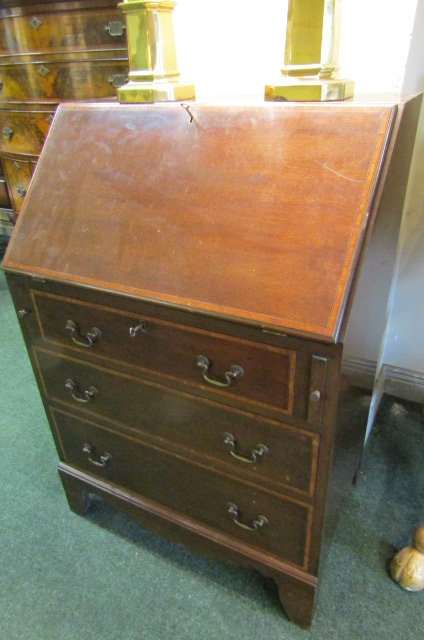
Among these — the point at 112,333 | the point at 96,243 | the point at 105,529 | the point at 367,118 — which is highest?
the point at 367,118

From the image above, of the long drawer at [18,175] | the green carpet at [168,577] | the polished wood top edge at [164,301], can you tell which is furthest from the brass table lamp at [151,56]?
the long drawer at [18,175]

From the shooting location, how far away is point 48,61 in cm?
194

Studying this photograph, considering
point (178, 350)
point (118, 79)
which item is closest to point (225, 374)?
point (178, 350)

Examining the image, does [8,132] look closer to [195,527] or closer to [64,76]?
[64,76]

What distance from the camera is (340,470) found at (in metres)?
0.98

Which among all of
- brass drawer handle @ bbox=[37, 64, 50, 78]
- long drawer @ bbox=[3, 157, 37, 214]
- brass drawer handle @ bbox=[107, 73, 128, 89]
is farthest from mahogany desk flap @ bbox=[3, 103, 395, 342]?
long drawer @ bbox=[3, 157, 37, 214]

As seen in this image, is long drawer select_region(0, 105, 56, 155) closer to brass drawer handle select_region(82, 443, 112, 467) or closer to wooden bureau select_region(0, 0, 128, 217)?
wooden bureau select_region(0, 0, 128, 217)

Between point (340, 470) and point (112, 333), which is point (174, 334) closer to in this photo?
point (112, 333)

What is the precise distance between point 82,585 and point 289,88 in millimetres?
1171

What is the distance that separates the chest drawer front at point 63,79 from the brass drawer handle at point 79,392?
122 centimetres

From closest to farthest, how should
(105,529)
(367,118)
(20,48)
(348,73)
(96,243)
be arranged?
(367,118) < (96,243) < (348,73) < (105,529) < (20,48)

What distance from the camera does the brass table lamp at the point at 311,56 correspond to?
843mm

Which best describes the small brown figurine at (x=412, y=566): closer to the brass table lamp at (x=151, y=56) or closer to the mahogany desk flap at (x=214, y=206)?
the mahogany desk flap at (x=214, y=206)

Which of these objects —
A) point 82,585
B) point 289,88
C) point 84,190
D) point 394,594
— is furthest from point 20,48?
point 394,594
